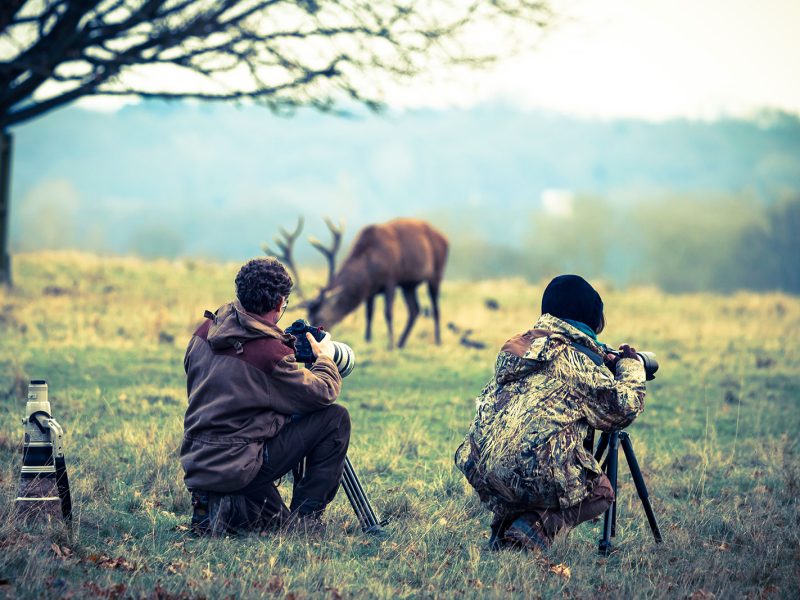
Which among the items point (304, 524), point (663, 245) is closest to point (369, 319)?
point (304, 524)

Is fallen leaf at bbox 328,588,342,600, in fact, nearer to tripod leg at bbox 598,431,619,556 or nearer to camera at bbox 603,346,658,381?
tripod leg at bbox 598,431,619,556

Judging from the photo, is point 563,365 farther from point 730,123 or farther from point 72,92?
point 730,123

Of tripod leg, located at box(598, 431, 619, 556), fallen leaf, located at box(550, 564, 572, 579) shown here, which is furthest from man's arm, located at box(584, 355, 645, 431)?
fallen leaf, located at box(550, 564, 572, 579)

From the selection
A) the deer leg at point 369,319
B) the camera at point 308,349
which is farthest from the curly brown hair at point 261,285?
the deer leg at point 369,319

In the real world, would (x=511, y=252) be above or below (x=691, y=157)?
below

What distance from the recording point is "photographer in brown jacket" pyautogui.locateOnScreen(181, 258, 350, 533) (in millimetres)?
4867

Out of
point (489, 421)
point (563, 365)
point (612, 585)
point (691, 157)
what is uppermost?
point (691, 157)

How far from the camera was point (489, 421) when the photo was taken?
5082mm

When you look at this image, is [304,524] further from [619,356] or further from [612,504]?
[619,356]

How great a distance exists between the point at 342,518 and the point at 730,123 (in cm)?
14758

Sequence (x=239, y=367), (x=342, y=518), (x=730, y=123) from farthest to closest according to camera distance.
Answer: (x=730, y=123), (x=342, y=518), (x=239, y=367)

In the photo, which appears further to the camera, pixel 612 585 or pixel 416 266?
pixel 416 266

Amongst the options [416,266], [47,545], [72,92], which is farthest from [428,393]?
[72,92]

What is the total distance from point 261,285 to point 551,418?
159cm
